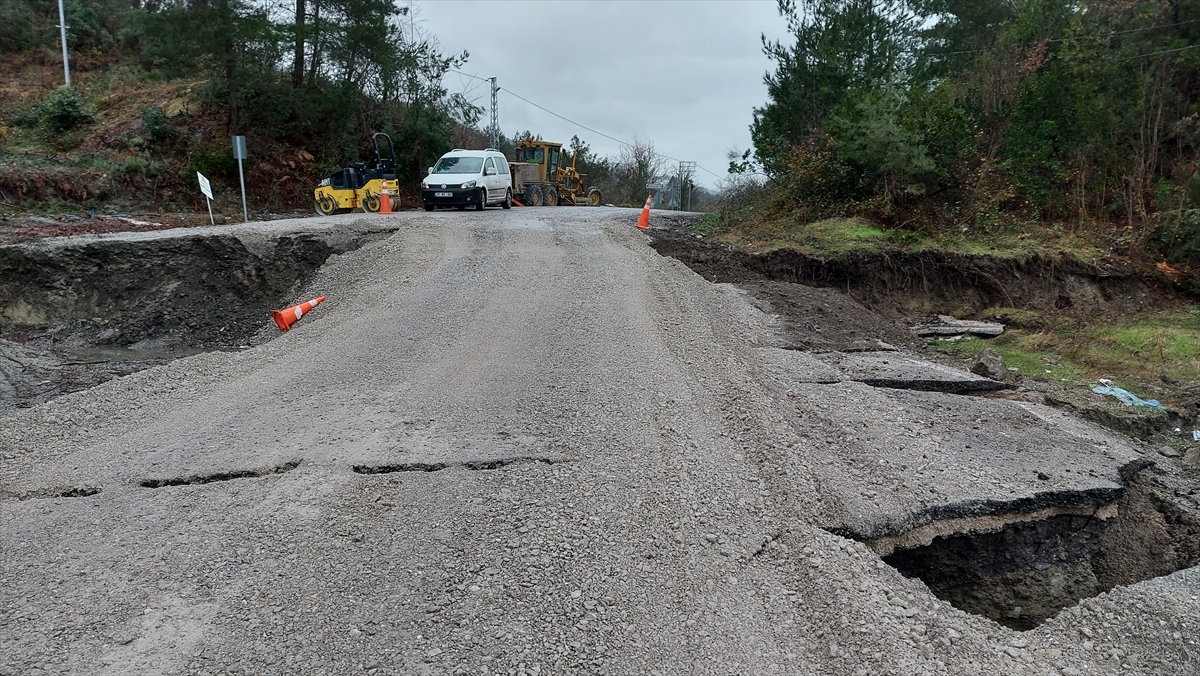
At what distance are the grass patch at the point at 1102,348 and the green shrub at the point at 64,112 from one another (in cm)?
2370

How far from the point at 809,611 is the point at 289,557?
2.44 metres

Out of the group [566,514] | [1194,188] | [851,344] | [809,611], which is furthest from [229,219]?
[1194,188]

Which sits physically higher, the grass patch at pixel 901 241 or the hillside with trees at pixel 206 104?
the hillside with trees at pixel 206 104

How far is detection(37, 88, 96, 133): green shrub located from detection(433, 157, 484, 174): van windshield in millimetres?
11319

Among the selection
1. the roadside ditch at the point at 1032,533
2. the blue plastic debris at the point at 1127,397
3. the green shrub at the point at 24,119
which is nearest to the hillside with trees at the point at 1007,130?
the roadside ditch at the point at 1032,533

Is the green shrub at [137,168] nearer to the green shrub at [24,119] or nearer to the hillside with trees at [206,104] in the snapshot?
the hillside with trees at [206,104]

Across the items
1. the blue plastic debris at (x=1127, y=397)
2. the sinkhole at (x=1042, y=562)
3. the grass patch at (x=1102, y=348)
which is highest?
the grass patch at (x=1102, y=348)

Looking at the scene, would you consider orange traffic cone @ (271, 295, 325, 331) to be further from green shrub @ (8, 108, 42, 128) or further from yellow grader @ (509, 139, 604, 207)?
green shrub @ (8, 108, 42, 128)

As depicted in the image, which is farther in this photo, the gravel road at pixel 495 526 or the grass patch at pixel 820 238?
the grass patch at pixel 820 238

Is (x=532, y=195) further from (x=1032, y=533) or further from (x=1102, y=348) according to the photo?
(x=1032, y=533)

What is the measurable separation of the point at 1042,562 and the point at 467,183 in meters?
15.6

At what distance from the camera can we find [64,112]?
20.7 metres

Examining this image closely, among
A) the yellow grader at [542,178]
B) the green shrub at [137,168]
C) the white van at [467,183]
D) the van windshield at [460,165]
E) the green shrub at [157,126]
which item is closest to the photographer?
the white van at [467,183]

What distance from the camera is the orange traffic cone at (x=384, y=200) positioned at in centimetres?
1698
